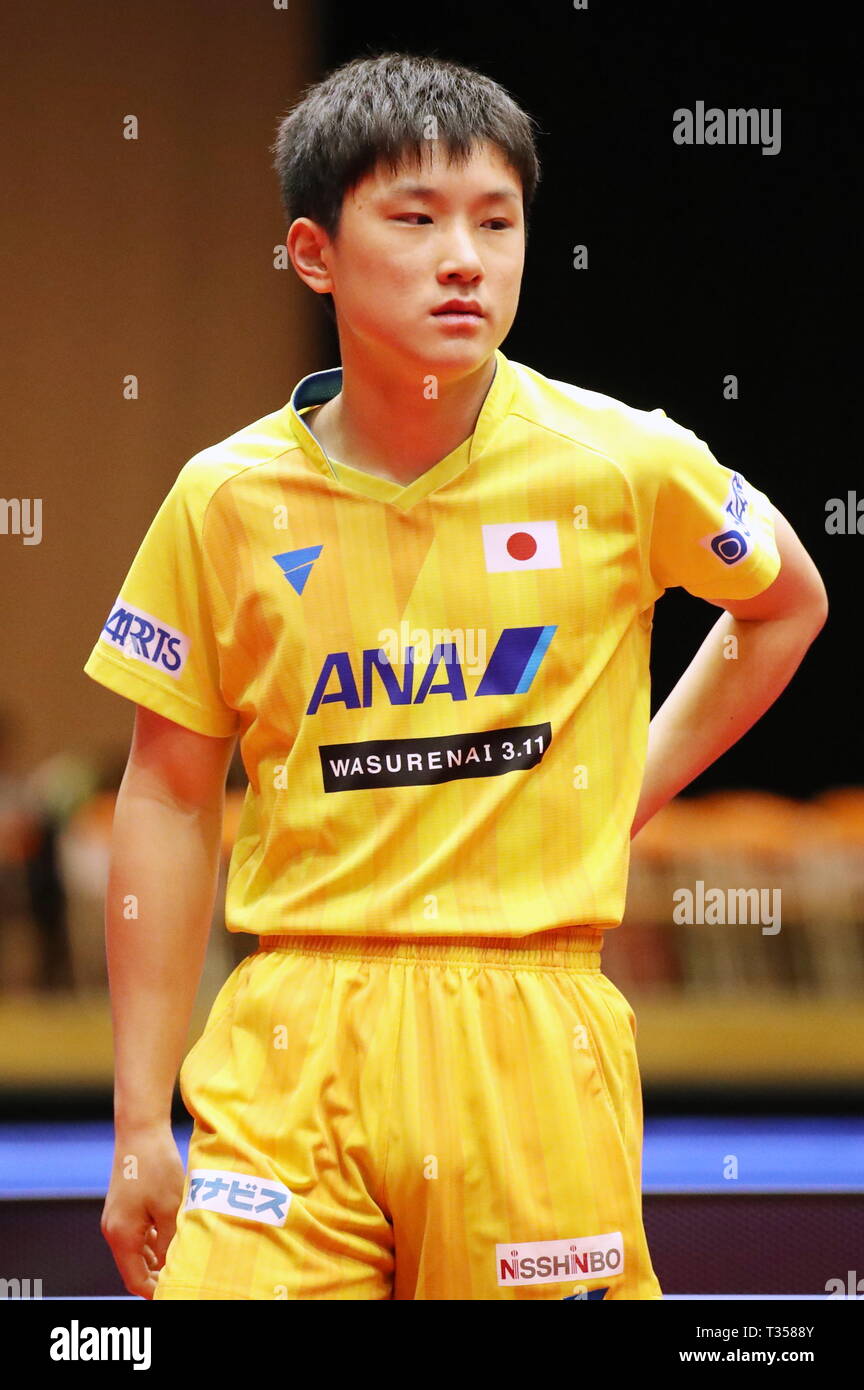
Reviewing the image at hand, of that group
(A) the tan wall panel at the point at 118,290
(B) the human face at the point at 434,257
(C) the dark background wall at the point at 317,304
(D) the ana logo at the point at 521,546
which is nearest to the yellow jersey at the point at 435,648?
(D) the ana logo at the point at 521,546

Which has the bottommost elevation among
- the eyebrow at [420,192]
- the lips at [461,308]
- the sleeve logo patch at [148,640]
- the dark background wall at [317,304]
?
the sleeve logo patch at [148,640]

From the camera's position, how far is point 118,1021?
197cm

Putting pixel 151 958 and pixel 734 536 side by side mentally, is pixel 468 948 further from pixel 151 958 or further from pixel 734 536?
pixel 734 536

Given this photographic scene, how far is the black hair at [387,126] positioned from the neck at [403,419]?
17 cm

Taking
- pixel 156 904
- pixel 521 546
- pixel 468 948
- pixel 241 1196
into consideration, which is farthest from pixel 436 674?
pixel 241 1196

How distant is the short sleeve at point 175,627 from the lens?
1.95m

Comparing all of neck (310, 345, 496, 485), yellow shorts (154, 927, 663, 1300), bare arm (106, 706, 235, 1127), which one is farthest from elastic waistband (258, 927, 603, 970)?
neck (310, 345, 496, 485)

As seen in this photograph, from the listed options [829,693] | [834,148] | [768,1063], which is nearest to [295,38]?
[834,148]

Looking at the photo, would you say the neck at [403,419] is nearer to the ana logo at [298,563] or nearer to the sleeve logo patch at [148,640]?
the ana logo at [298,563]

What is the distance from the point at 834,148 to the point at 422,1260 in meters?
5.85

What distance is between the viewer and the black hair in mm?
1885

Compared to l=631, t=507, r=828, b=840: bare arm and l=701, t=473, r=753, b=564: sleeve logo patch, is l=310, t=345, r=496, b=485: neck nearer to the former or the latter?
l=701, t=473, r=753, b=564: sleeve logo patch

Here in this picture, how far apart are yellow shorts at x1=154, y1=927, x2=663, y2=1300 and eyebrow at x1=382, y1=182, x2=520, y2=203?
29.8 inches

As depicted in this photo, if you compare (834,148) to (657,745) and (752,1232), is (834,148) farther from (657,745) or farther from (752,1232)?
(657,745)
